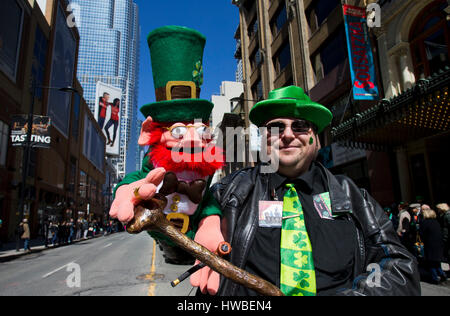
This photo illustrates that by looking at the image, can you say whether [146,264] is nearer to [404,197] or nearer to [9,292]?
[9,292]

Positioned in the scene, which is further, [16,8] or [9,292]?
[16,8]

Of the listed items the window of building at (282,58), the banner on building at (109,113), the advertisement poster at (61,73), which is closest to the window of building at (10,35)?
the advertisement poster at (61,73)

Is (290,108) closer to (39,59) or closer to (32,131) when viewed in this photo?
(32,131)

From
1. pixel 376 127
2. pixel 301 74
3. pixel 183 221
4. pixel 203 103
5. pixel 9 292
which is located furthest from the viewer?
pixel 301 74

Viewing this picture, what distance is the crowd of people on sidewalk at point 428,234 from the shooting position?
6354 millimetres

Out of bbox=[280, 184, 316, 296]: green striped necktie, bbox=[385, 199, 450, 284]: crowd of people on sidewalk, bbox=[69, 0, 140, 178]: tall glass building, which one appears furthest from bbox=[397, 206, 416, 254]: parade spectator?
bbox=[69, 0, 140, 178]: tall glass building

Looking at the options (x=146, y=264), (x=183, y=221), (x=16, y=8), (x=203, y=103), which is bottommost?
(x=146, y=264)

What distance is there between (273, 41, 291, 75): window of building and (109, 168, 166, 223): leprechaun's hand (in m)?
18.0

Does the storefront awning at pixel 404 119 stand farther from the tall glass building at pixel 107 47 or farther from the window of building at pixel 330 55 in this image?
the tall glass building at pixel 107 47

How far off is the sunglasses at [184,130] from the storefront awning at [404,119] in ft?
21.8

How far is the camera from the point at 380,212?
184cm

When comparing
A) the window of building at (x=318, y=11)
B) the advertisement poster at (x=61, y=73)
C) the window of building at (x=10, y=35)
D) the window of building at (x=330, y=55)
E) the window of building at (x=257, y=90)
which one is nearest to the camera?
the window of building at (x=330, y=55)

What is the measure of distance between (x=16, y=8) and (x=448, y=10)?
28413 mm

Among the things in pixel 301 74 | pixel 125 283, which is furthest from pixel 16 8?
pixel 125 283
